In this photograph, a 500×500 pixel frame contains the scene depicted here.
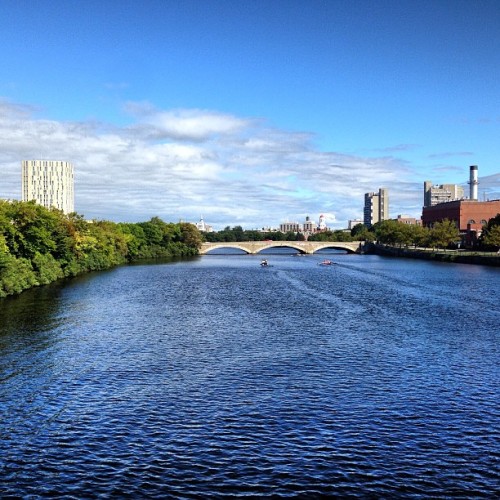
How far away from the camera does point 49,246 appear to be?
3157 inches

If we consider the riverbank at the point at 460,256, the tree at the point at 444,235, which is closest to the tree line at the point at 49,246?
the riverbank at the point at 460,256

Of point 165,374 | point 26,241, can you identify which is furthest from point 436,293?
point 26,241

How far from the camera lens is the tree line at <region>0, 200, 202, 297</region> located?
219ft

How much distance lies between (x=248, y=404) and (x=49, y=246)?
205 feet

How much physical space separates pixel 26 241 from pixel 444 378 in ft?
197

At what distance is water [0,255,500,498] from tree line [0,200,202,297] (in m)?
17.3

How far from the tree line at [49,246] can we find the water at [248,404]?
56.9 feet

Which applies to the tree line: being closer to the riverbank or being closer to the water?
the water

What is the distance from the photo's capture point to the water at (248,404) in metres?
18.2

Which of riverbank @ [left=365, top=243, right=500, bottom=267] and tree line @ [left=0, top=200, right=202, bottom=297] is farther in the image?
riverbank @ [left=365, top=243, right=500, bottom=267]

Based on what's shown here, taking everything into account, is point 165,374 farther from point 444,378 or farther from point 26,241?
point 26,241

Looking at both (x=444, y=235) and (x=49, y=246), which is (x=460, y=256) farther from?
(x=49, y=246)

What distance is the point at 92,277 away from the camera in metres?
90.0

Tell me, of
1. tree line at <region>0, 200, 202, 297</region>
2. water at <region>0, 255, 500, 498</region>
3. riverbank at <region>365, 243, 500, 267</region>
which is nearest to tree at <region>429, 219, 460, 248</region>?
riverbank at <region>365, 243, 500, 267</region>
